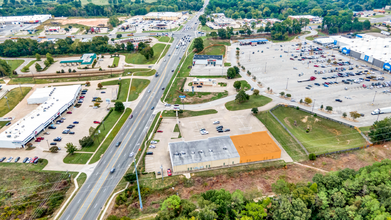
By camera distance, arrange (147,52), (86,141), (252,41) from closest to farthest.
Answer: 1. (86,141)
2. (147,52)
3. (252,41)

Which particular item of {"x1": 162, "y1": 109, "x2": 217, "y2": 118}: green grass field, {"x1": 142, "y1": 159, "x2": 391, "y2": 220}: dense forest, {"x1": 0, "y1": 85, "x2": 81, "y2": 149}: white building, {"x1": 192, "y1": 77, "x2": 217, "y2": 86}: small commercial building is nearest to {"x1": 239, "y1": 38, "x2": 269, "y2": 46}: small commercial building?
{"x1": 192, "y1": 77, "x2": 217, "y2": 86}: small commercial building

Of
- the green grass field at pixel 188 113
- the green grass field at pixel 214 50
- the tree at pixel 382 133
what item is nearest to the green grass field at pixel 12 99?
the green grass field at pixel 188 113

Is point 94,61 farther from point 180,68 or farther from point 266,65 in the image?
point 266,65

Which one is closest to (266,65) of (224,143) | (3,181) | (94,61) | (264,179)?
(224,143)

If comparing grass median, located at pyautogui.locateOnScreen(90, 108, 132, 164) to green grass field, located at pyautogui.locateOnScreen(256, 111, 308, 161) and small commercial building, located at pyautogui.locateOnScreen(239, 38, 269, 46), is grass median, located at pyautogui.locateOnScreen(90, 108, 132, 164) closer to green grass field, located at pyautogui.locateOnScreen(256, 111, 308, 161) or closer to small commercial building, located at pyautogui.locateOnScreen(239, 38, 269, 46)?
green grass field, located at pyautogui.locateOnScreen(256, 111, 308, 161)

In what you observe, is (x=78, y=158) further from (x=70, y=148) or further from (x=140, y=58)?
(x=140, y=58)

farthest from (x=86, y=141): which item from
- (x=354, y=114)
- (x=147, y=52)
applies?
(x=354, y=114)

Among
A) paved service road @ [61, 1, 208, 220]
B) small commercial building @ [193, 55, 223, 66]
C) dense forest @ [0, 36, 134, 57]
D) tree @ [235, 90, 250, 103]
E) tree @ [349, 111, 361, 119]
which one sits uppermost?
dense forest @ [0, 36, 134, 57]
